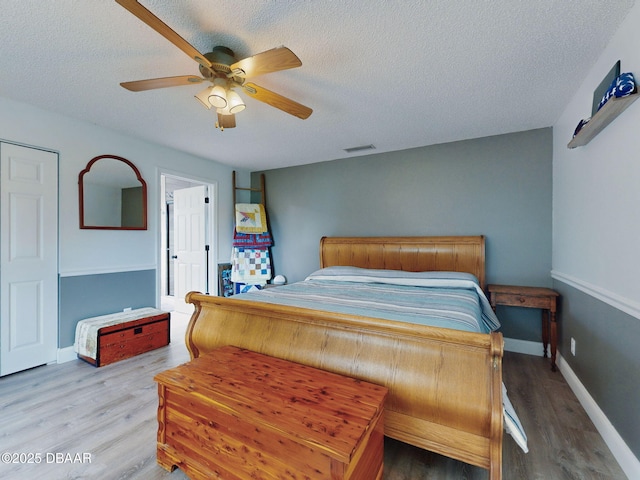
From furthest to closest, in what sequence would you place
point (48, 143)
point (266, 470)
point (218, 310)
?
point (48, 143), point (218, 310), point (266, 470)

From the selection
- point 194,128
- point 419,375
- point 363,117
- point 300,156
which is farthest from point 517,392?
point 194,128

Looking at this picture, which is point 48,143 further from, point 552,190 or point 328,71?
point 552,190

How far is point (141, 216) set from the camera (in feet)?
11.0

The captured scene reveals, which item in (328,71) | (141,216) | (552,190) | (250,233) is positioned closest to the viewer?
(328,71)

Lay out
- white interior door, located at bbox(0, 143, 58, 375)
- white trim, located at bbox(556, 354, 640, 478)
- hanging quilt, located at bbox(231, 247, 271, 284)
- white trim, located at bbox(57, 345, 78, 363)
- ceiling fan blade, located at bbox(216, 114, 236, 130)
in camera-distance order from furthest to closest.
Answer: hanging quilt, located at bbox(231, 247, 271, 284)
white trim, located at bbox(57, 345, 78, 363)
white interior door, located at bbox(0, 143, 58, 375)
ceiling fan blade, located at bbox(216, 114, 236, 130)
white trim, located at bbox(556, 354, 640, 478)

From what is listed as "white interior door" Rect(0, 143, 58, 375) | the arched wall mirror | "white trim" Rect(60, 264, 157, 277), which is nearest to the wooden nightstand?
"white trim" Rect(60, 264, 157, 277)

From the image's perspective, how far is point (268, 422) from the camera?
44.1 inches

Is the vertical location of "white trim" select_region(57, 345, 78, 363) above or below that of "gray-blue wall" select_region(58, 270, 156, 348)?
below

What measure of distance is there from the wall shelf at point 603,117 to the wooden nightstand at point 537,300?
4.39 feet

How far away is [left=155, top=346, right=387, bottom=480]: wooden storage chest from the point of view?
1067 millimetres

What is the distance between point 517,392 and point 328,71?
2.78 meters

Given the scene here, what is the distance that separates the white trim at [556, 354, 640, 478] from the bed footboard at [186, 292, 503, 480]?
828 mm

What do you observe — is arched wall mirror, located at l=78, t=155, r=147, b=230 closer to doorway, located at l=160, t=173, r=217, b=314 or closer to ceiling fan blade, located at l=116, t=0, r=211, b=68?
doorway, located at l=160, t=173, r=217, b=314

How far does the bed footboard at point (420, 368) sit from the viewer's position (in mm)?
1229
